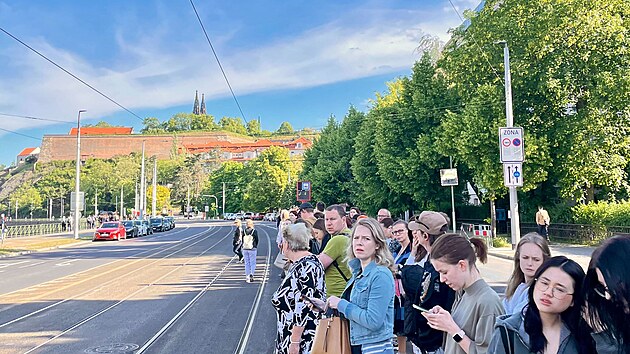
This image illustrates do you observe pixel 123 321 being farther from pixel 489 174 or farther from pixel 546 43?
pixel 546 43

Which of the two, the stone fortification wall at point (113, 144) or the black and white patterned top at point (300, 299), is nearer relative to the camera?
the black and white patterned top at point (300, 299)

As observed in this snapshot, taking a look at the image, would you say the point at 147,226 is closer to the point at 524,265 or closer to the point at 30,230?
the point at 30,230

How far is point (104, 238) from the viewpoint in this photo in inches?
1565

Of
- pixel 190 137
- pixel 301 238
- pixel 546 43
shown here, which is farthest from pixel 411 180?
pixel 190 137

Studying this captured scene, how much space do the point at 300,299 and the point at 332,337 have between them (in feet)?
1.58

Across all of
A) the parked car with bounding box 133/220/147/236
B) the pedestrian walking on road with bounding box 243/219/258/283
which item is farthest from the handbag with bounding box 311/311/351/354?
the parked car with bounding box 133/220/147/236

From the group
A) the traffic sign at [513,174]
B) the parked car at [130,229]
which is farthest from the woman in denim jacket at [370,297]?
the parked car at [130,229]

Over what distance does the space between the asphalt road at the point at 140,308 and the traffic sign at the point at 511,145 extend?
3769mm

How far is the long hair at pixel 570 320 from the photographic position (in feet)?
8.04

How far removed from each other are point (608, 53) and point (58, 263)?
25265 millimetres

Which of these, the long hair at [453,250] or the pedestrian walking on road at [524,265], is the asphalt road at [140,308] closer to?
the pedestrian walking on road at [524,265]

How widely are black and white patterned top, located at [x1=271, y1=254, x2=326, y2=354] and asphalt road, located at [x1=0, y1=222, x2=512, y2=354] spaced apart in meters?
3.36

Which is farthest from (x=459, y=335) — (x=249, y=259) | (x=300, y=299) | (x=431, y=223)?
(x=249, y=259)

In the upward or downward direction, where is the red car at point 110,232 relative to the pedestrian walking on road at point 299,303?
downward
